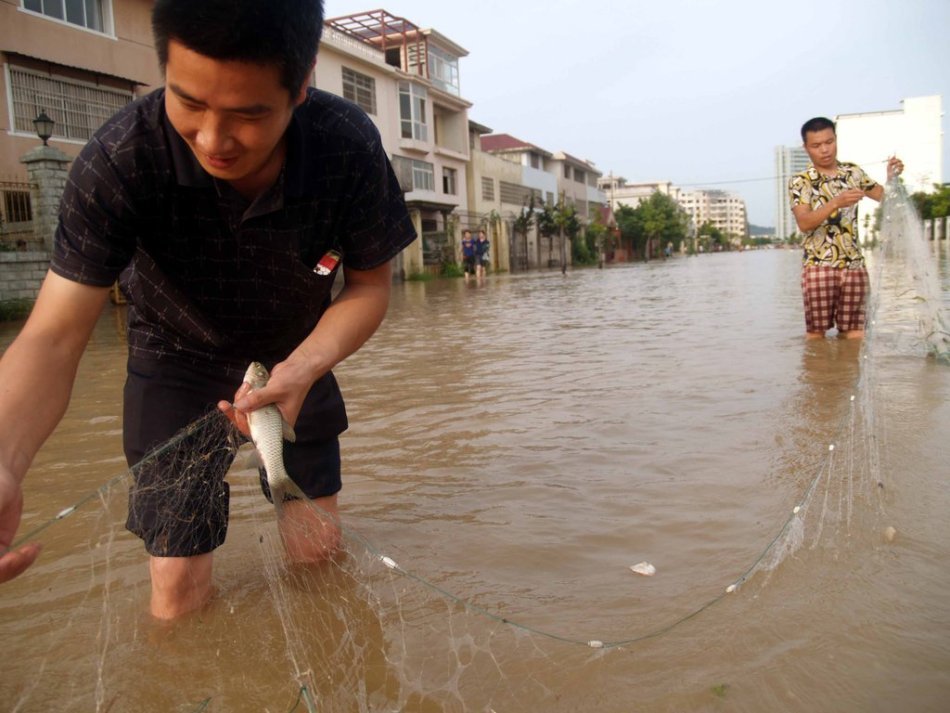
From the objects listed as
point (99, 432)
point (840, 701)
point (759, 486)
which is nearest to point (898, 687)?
point (840, 701)

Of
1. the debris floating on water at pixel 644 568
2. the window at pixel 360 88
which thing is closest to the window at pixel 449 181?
the window at pixel 360 88

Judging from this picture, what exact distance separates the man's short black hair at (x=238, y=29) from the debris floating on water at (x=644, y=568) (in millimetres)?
1754

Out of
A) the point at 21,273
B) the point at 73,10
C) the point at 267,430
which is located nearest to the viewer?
the point at 267,430

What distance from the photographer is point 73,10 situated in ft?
57.8

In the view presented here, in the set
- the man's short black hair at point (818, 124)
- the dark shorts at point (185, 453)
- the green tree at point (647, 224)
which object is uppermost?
the green tree at point (647, 224)

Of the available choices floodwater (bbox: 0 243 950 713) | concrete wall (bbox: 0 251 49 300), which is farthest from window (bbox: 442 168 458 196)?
floodwater (bbox: 0 243 950 713)

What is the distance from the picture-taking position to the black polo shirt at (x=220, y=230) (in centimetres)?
188

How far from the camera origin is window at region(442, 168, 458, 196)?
117 ft

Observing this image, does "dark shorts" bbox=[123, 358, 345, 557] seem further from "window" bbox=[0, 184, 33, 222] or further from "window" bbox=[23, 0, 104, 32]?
"window" bbox=[23, 0, 104, 32]

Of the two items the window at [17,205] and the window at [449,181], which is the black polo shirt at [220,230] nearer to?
the window at [17,205]

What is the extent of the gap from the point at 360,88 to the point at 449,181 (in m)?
8.16

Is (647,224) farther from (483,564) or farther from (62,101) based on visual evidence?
(483,564)

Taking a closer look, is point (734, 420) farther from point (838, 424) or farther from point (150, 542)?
point (150, 542)

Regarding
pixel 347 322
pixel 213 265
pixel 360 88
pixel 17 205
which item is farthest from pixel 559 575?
pixel 360 88
